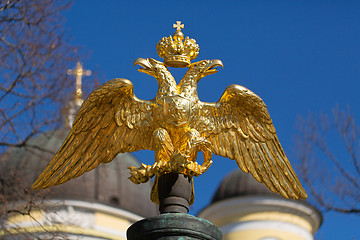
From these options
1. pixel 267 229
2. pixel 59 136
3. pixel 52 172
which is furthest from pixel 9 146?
pixel 267 229

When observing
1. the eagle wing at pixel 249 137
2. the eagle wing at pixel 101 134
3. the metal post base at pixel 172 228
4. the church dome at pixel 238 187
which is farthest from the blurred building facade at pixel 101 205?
the metal post base at pixel 172 228

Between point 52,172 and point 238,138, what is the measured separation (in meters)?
1.46

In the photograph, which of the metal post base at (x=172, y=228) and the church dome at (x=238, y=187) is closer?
the metal post base at (x=172, y=228)

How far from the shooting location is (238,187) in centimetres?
2386

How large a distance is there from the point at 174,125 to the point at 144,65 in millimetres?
540

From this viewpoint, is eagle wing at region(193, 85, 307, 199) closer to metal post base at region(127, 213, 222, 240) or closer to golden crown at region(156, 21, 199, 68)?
golden crown at region(156, 21, 199, 68)

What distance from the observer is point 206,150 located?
509 cm

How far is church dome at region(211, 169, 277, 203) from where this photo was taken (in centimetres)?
2333

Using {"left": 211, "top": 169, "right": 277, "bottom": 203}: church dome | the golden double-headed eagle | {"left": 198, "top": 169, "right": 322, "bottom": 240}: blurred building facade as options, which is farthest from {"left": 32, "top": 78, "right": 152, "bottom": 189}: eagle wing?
{"left": 211, "top": 169, "right": 277, "bottom": 203}: church dome

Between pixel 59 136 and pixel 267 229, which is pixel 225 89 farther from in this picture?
pixel 267 229

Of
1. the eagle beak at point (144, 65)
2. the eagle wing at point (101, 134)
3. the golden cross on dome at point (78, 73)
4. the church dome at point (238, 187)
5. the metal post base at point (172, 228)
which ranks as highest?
the church dome at point (238, 187)

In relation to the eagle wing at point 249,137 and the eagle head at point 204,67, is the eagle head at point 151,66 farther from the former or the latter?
the eagle wing at point 249,137

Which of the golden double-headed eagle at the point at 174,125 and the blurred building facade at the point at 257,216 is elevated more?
the blurred building facade at the point at 257,216

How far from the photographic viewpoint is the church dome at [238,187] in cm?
2333
